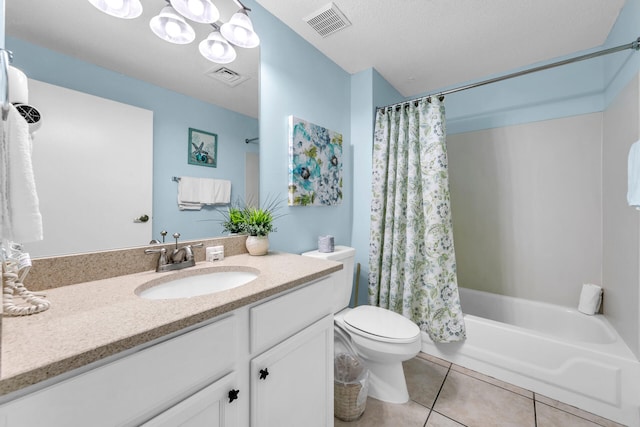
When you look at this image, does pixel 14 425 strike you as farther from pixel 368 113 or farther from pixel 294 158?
pixel 368 113

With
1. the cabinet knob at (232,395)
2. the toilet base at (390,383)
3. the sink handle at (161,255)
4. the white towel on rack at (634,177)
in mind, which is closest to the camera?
the cabinet knob at (232,395)

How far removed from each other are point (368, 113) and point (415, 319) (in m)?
1.73

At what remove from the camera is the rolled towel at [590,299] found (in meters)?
1.82

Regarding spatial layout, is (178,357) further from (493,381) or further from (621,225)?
(621,225)

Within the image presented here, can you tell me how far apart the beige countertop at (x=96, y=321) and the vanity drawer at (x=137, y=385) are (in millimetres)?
40

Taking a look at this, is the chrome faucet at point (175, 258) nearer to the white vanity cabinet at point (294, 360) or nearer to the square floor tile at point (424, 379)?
the white vanity cabinet at point (294, 360)

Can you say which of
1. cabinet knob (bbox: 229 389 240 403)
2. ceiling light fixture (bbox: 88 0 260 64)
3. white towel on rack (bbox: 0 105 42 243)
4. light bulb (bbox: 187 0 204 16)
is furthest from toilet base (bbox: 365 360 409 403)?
light bulb (bbox: 187 0 204 16)

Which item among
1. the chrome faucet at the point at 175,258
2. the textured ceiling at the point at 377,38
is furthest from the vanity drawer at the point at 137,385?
the textured ceiling at the point at 377,38

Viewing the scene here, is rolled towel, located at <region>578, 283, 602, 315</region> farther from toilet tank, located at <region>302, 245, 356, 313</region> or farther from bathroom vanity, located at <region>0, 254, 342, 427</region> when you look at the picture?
bathroom vanity, located at <region>0, 254, 342, 427</region>

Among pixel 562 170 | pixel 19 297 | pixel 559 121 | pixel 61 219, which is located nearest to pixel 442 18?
pixel 559 121

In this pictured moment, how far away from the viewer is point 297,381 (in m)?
0.99

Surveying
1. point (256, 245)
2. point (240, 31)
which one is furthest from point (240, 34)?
point (256, 245)

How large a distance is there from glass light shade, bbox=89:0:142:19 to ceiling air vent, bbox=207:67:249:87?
0.34m

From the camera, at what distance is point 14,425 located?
16.6 inches
